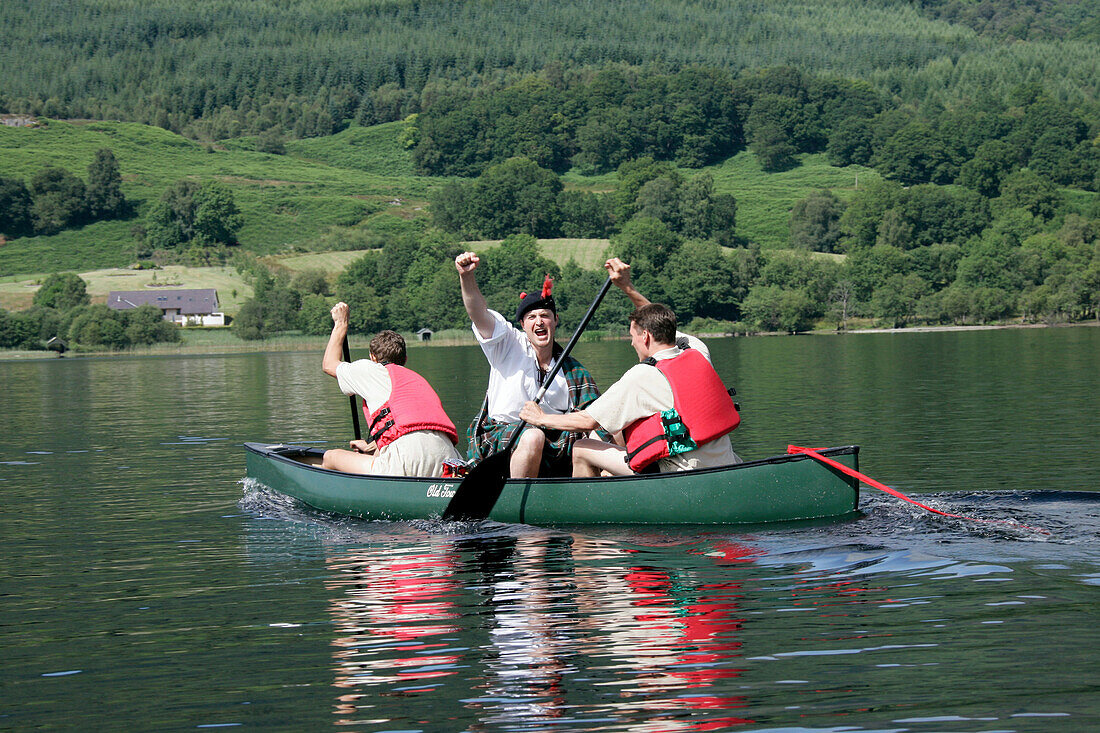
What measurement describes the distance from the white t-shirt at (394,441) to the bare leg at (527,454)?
33.0 inches

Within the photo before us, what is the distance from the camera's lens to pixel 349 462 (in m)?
11.3

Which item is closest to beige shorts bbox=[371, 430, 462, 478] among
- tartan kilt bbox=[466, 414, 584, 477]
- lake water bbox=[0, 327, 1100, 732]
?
tartan kilt bbox=[466, 414, 584, 477]

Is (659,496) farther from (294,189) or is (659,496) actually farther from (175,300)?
(294,189)

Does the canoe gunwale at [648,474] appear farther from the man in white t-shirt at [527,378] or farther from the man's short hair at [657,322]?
the man's short hair at [657,322]

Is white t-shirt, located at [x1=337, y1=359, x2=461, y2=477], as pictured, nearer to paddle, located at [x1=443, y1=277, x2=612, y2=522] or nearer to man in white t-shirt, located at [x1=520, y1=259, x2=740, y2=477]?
paddle, located at [x1=443, y1=277, x2=612, y2=522]

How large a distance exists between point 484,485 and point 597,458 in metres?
1.00

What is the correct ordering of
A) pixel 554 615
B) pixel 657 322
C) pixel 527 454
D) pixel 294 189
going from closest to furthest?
pixel 554 615 → pixel 657 322 → pixel 527 454 → pixel 294 189

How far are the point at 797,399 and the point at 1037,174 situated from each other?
411 feet

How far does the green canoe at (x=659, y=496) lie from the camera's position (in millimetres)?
9219

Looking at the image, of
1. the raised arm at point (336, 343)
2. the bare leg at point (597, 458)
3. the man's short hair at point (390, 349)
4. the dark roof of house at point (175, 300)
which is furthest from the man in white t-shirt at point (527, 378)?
the dark roof of house at point (175, 300)

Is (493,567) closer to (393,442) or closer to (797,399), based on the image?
(393,442)

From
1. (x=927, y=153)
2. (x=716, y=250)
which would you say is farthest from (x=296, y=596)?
(x=927, y=153)

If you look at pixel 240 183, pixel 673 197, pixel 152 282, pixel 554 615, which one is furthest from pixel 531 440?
pixel 240 183

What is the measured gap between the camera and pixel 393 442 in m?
10.6
